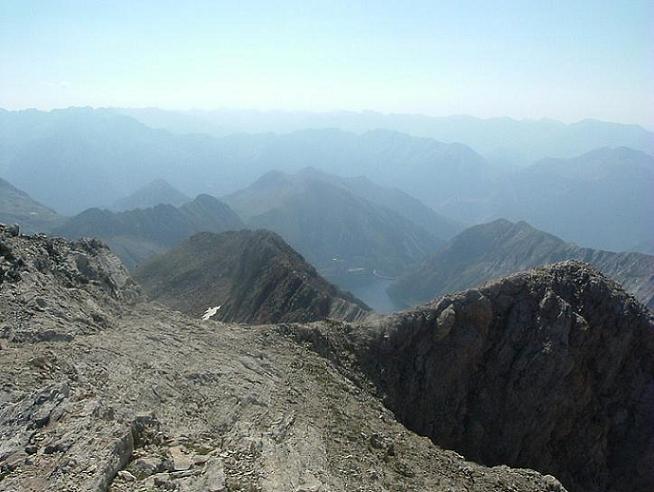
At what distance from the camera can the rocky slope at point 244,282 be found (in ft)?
242

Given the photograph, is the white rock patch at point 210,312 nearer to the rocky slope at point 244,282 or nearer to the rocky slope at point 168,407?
the rocky slope at point 244,282

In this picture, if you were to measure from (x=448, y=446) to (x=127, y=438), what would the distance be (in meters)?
26.5

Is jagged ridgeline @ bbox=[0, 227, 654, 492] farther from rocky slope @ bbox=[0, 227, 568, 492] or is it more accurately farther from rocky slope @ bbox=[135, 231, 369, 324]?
rocky slope @ bbox=[135, 231, 369, 324]

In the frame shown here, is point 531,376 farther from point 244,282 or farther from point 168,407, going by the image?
point 244,282

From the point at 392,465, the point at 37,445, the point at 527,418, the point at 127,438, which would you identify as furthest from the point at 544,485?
the point at 37,445

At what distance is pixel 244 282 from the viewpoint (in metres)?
89.9

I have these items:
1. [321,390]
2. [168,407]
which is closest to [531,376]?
[321,390]

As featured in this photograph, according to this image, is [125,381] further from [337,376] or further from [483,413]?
[483,413]

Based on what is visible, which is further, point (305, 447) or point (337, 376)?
point (337, 376)

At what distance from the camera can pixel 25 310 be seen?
24.0 m

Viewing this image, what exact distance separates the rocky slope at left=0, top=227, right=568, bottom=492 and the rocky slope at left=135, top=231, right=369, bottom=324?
1484 inches

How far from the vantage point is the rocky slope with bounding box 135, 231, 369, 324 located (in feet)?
242

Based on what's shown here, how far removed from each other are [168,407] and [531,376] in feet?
97.0

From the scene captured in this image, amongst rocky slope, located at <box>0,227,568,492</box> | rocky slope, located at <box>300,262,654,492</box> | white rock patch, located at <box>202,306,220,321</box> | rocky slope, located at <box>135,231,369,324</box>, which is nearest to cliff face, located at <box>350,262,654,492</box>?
rocky slope, located at <box>300,262,654,492</box>
